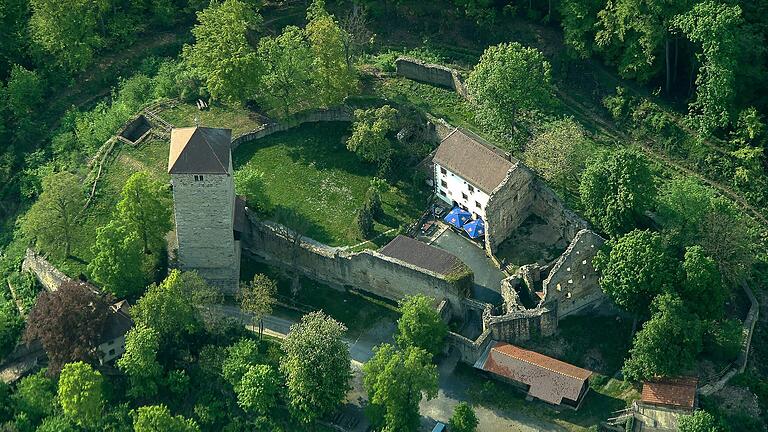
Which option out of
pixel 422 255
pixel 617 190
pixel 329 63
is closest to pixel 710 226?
pixel 617 190

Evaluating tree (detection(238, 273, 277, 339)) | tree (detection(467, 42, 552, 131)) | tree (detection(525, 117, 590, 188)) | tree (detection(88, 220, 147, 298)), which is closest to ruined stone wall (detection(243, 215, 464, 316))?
tree (detection(238, 273, 277, 339))

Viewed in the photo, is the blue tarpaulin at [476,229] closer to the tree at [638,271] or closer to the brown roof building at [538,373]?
the brown roof building at [538,373]

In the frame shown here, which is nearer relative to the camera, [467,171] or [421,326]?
[421,326]

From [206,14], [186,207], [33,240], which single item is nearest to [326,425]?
[186,207]

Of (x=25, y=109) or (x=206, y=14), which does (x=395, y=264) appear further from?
(x=25, y=109)

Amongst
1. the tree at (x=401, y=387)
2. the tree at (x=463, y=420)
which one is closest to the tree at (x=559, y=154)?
the tree at (x=401, y=387)

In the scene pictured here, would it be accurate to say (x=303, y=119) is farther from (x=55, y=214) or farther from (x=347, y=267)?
(x=55, y=214)
